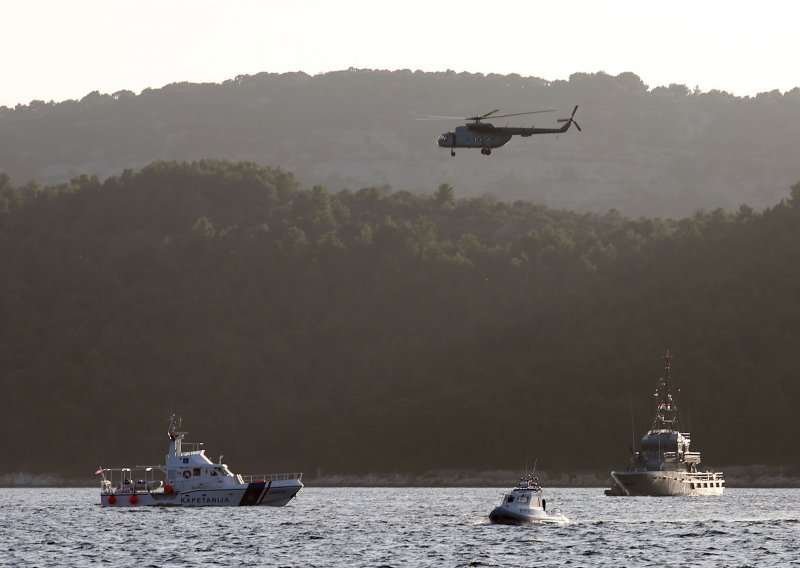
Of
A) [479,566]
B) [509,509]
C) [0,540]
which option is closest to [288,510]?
[509,509]

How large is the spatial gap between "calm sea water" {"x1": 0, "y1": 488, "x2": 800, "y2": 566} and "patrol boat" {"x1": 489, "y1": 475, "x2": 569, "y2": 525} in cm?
117

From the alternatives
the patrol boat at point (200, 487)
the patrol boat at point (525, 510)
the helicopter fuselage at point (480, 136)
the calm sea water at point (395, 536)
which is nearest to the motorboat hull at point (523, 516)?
the patrol boat at point (525, 510)

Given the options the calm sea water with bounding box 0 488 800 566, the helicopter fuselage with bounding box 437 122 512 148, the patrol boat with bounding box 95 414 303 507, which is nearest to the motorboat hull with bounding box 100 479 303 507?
the patrol boat with bounding box 95 414 303 507

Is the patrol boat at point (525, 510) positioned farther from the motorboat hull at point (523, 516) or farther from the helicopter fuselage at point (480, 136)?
the helicopter fuselage at point (480, 136)

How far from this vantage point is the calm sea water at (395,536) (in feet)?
350

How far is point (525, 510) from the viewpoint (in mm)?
135625

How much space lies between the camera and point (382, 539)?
4870 inches

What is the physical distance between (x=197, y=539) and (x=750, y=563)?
137 ft

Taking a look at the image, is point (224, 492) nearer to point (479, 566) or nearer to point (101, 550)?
point (101, 550)

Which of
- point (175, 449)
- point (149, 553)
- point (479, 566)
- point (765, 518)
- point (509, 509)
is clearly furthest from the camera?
point (175, 449)

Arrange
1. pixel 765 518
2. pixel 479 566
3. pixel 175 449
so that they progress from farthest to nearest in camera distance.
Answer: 1. pixel 175 449
2. pixel 765 518
3. pixel 479 566

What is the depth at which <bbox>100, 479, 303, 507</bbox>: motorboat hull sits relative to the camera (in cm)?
16125

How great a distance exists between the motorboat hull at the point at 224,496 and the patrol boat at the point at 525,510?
32.7m

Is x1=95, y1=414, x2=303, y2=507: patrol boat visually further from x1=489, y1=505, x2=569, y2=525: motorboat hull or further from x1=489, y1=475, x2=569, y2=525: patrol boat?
x1=489, y1=475, x2=569, y2=525: patrol boat
